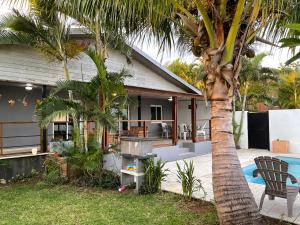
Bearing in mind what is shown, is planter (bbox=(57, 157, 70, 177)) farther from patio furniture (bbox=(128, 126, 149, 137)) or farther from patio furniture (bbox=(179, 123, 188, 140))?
patio furniture (bbox=(179, 123, 188, 140))

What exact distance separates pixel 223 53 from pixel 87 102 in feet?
16.4

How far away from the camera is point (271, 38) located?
6148 millimetres

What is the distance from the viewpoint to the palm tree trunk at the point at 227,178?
4.71m

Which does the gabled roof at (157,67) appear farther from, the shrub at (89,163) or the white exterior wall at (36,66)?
the shrub at (89,163)

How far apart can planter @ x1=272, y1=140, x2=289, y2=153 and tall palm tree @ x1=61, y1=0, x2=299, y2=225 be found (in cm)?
1233

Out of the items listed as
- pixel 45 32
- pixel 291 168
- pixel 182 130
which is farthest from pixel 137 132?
pixel 291 168

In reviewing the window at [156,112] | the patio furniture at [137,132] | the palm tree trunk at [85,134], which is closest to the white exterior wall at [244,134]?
the window at [156,112]

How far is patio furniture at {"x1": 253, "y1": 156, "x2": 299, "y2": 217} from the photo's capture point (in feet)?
18.3

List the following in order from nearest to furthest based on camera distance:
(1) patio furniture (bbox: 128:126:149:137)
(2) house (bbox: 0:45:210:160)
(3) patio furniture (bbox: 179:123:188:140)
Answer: (2) house (bbox: 0:45:210:160) → (1) patio furniture (bbox: 128:126:149:137) → (3) patio furniture (bbox: 179:123:188:140)

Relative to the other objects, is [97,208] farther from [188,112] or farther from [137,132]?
[188,112]

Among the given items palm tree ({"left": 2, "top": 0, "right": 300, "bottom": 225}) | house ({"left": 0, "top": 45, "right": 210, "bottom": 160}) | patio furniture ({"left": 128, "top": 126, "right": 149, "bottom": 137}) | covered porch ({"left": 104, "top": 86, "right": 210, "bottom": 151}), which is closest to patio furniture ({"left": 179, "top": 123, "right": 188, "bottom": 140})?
covered porch ({"left": 104, "top": 86, "right": 210, "bottom": 151})

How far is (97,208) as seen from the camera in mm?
6422

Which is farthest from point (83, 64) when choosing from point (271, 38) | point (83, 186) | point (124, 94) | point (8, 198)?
point (271, 38)

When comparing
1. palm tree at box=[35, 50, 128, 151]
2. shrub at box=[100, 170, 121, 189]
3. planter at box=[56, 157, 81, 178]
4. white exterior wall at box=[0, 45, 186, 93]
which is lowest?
shrub at box=[100, 170, 121, 189]
